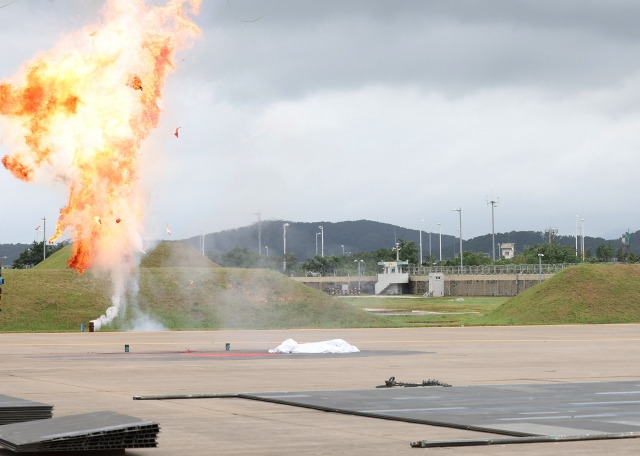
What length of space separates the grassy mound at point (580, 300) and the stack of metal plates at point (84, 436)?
7258cm

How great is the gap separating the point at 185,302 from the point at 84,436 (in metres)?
77.6

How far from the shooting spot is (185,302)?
91625 mm

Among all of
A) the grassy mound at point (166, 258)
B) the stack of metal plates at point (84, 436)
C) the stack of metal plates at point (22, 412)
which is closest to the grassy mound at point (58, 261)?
the grassy mound at point (166, 258)

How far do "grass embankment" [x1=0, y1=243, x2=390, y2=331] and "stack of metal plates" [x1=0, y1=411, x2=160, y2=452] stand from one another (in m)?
67.9

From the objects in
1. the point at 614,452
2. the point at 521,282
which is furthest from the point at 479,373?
the point at 521,282

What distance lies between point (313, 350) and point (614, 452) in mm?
30325

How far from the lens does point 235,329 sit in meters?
84.6

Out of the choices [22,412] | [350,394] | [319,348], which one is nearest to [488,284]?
[319,348]

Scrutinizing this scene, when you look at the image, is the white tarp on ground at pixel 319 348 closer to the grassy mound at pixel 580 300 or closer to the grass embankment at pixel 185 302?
the grass embankment at pixel 185 302

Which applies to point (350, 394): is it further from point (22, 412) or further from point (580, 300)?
point (580, 300)

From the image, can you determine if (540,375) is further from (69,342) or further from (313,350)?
(69,342)

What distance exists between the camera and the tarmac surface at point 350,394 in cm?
1688

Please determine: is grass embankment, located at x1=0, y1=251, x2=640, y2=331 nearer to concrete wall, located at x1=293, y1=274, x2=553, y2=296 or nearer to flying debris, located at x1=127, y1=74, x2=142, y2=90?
flying debris, located at x1=127, y1=74, x2=142, y2=90

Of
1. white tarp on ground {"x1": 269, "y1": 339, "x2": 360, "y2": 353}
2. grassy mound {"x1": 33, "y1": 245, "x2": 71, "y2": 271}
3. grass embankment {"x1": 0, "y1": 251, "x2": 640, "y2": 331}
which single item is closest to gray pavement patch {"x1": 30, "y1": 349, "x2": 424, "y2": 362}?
white tarp on ground {"x1": 269, "y1": 339, "x2": 360, "y2": 353}
